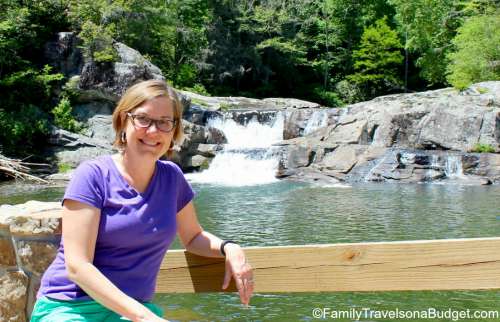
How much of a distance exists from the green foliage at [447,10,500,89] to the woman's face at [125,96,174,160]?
2723 centimetres

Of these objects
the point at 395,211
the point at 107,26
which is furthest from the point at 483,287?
the point at 107,26

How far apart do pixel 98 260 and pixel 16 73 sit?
76.9 ft

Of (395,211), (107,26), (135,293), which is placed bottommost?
(395,211)

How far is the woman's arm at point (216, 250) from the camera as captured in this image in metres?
2.23

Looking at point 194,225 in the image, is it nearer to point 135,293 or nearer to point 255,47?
point 135,293

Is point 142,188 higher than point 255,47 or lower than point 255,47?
lower

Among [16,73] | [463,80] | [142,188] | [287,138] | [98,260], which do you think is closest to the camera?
[98,260]

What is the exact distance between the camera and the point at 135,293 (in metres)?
2.13

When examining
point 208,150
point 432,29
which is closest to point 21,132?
point 208,150

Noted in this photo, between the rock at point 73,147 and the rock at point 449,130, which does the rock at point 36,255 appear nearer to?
the rock at point 73,147

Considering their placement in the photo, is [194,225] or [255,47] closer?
[194,225]

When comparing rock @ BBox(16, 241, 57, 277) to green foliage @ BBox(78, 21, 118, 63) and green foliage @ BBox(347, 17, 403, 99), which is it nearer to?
green foliage @ BBox(78, 21, 118, 63)

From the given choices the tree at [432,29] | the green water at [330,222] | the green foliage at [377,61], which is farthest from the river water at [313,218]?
the tree at [432,29]

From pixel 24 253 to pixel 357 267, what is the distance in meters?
1.37
